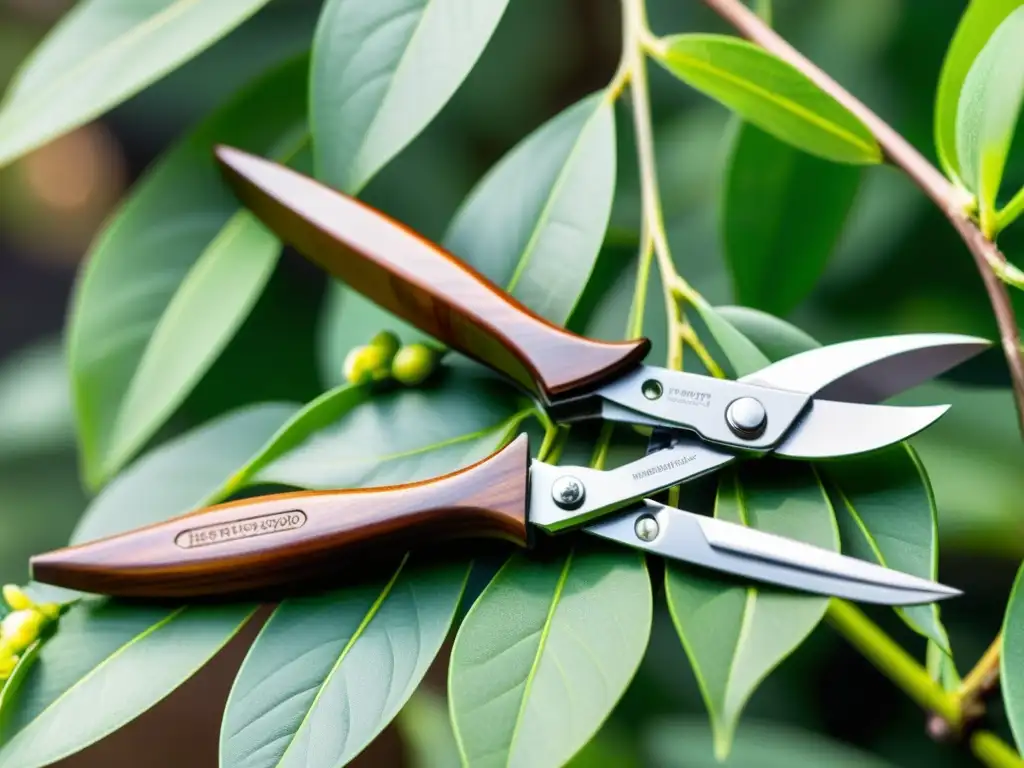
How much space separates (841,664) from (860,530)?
1.98 ft

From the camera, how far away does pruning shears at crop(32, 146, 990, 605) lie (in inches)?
17.0

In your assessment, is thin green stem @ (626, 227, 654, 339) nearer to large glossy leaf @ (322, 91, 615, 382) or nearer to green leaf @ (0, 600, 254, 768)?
large glossy leaf @ (322, 91, 615, 382)

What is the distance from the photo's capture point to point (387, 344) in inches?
21.0

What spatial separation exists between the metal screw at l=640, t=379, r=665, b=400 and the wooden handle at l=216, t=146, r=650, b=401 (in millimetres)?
11

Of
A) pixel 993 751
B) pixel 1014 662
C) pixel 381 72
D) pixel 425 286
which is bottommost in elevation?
pixel 993 751

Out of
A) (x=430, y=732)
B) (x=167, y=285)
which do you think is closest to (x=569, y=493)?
(x=167, y=285)

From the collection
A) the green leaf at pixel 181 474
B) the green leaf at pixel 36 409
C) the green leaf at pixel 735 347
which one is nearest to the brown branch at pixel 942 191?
the green leaf at pixel 735 347

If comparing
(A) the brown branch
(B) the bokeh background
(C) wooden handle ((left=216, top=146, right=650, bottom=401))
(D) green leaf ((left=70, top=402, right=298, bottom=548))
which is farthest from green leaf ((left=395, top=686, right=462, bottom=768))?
(A) the brown branch

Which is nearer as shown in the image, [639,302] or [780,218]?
[639,302]

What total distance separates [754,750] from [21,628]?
21.0 inches

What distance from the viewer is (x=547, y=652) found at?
41 cm

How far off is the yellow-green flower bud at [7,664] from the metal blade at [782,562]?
299 mm

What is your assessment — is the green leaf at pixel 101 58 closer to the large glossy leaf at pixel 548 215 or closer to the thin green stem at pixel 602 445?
the large glossy leaf at pixel 548 215

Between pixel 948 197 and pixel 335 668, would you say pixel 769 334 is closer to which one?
pixel 948 197
